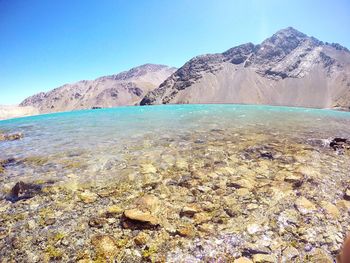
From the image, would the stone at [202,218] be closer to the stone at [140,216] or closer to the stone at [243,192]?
the stone at [140,216]

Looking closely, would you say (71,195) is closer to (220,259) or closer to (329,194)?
(220,259)

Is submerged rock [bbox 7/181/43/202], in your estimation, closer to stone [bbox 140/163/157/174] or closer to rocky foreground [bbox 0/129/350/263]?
rocky foreground [bbox 0/129/350/263]

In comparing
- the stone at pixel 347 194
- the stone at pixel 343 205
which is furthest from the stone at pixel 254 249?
the stone at pixel 347 194

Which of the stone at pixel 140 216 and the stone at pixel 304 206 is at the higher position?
the stone at pixel 140 216

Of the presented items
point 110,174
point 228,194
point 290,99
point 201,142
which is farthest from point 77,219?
point 290,99

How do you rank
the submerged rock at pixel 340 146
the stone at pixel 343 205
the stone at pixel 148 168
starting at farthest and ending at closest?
the submerged rock at pixel 340 146, the stone at pixel 148 168, the stone at pixel 343 205

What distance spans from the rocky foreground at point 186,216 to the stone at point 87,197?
1.3 inches

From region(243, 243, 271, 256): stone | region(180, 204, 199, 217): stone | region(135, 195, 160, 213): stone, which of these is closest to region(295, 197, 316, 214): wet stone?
region(243, 243, 271, 256): stone

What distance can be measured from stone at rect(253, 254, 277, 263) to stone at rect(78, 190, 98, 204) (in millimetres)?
4942

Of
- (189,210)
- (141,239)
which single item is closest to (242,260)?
(189,210)

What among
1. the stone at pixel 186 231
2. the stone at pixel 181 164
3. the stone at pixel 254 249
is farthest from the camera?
the stone at pixel 181 164

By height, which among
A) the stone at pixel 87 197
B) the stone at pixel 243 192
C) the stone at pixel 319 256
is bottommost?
the stone at pixel 319 256

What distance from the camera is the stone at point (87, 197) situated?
7445 mm

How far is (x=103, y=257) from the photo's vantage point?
16.2 feet
